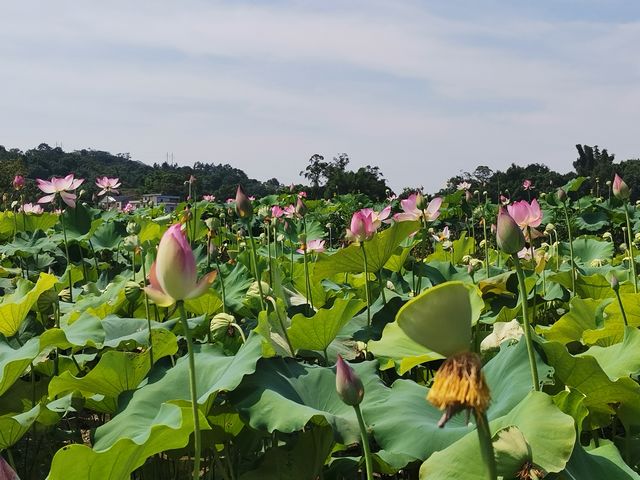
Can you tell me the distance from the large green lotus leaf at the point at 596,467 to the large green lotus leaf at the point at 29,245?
2978mm

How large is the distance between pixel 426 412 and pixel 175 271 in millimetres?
465

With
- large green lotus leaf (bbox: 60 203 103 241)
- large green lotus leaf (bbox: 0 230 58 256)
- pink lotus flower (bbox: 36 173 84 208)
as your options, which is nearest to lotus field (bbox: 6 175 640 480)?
pink lotus flower (bbox: 36 173 84 208)

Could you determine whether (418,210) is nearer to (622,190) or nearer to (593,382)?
(622,190)

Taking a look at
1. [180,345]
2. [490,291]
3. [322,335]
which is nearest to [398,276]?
[490,291]

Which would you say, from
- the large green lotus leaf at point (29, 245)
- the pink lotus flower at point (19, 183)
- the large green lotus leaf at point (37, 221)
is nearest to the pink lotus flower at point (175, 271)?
the large green lotus leaf at point (29, 245)

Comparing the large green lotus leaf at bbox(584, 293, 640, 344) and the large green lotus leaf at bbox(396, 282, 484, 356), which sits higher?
the large green lotus leaf at bbox(396, 282, 484, 356)

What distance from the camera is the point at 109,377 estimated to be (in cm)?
142

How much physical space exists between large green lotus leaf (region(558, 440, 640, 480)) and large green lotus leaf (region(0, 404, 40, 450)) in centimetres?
85

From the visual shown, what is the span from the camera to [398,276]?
2.65 metres

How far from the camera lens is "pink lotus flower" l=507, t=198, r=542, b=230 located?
1.78m

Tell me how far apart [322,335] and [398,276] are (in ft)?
3.53

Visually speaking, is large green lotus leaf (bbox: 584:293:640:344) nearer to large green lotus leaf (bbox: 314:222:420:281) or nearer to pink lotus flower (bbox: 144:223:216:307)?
large green lotus leaf (bbox: 314:222:420:281)

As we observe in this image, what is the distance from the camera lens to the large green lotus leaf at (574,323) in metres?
1.65

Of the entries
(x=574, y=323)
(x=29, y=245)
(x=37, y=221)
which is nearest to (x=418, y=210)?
(x=574, y=323)
